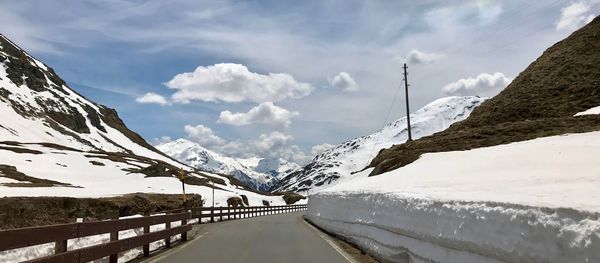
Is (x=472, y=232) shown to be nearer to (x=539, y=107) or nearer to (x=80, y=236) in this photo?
(x=80, y=236)

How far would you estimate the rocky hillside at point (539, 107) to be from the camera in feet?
128

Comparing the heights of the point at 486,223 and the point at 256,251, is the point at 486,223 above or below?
above

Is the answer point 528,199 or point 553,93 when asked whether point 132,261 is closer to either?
point 528,199

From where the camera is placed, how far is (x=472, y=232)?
7.39 m

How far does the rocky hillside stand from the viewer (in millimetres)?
38875

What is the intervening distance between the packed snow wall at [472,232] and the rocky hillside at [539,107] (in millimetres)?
24231

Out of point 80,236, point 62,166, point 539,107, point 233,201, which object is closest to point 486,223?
point 80,236

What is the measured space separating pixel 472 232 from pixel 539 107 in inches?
1953

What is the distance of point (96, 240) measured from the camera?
14.1m

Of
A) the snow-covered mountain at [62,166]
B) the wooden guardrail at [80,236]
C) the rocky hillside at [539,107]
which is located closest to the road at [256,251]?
the wooden guardrail at [80,236]

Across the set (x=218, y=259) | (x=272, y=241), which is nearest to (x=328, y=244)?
(x=272, y=241)

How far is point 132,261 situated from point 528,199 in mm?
9225

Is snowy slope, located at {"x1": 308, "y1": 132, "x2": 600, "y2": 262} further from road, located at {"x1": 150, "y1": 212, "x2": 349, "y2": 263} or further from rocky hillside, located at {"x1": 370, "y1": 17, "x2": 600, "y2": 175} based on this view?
rocky hillside, located at {"x1": 370, "y1": 17, "x2": 600, "y2": 175}

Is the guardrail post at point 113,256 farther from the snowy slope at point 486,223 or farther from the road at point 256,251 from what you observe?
the snowy slope at point 486,223
